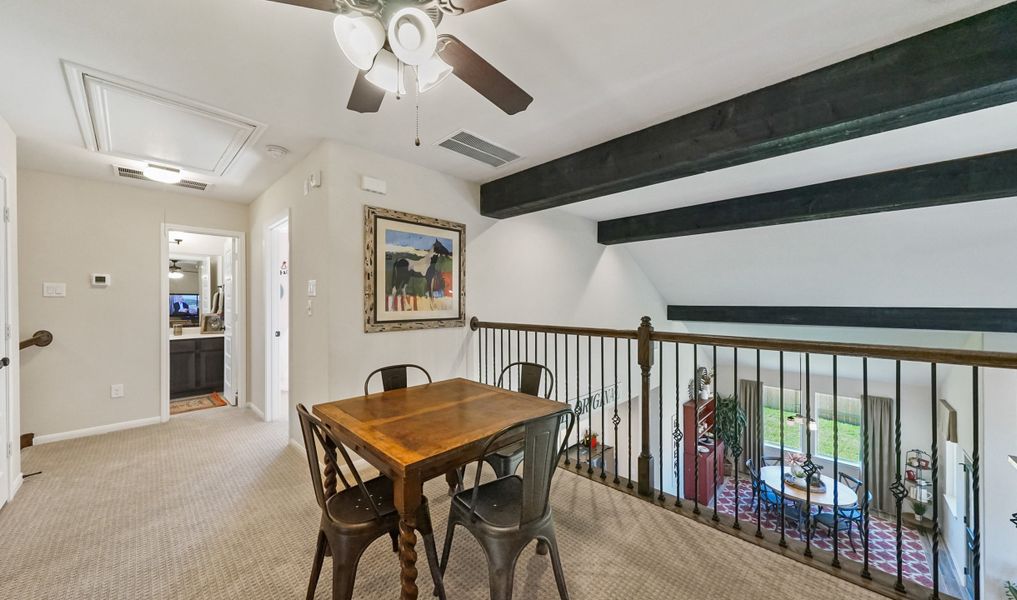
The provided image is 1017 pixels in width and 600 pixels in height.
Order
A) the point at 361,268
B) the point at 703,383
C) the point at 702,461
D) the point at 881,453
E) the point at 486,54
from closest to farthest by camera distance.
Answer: the point at 486,54 → the point at 361,268 → the point at 702,461 → the point at 881,453 → the point at 703,383

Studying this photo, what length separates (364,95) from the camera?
165 centimetres

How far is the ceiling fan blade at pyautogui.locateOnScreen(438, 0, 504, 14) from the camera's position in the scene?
1236 millimetres

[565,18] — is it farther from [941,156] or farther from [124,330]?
[124,330]

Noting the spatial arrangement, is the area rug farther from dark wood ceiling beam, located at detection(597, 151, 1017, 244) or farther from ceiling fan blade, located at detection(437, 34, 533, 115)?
dark wood ceiling beam, located at detection(597, 151, 1017, 244)

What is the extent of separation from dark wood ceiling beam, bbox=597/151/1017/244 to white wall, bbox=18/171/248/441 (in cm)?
566

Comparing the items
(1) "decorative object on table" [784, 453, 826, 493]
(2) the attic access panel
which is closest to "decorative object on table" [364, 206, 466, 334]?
(2) the attic access panel

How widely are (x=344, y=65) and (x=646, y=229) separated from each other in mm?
4037

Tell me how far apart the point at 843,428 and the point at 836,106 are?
29.6ft

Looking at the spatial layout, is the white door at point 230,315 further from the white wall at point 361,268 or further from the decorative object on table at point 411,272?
the decorative object on table at point 411,272

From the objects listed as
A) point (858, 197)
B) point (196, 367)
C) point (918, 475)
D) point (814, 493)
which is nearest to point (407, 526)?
point (858, 197)

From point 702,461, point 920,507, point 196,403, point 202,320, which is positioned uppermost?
point 202,320

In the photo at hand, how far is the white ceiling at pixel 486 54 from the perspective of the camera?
1604mm

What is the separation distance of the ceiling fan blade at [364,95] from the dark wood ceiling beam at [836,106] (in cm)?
176

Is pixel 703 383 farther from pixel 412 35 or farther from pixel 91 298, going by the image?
pixel 91 298
